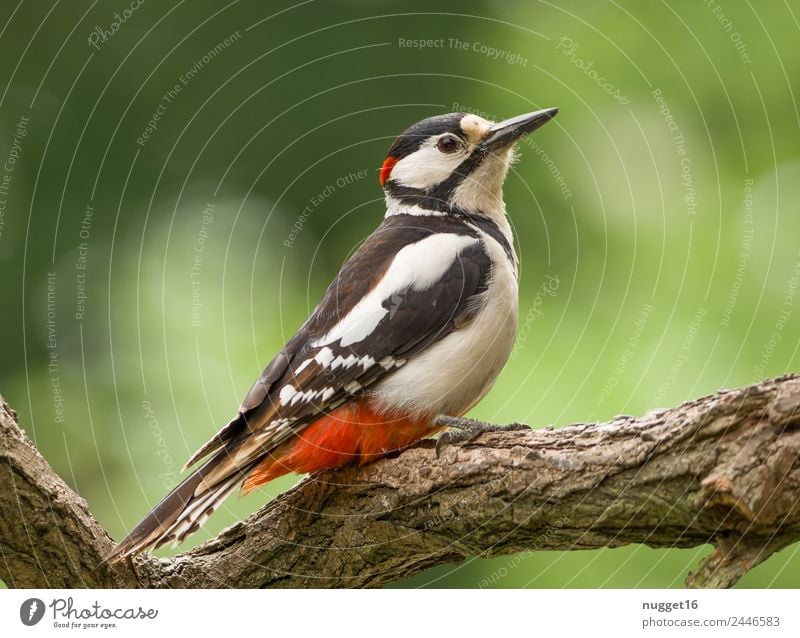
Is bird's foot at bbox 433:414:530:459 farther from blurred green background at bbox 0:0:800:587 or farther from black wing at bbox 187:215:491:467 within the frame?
blurred green background at bbox 0:0:800:587

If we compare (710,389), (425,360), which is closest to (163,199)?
(425,360)

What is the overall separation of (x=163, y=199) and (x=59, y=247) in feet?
1.83

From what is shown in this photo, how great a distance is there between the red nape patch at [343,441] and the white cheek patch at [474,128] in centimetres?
110

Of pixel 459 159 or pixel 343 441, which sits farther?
pixel 459 159

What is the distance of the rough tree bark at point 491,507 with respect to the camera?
7.39ft

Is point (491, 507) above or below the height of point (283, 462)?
below

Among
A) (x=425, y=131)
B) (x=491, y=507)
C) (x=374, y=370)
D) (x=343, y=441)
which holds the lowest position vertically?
(x=491, y=507)

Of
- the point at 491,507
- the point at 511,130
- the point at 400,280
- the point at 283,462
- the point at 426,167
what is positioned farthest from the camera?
the point at 426,167

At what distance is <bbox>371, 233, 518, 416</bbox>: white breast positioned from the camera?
2973mm

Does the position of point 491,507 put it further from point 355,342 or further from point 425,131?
point 425,131

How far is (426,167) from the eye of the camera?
352cm
